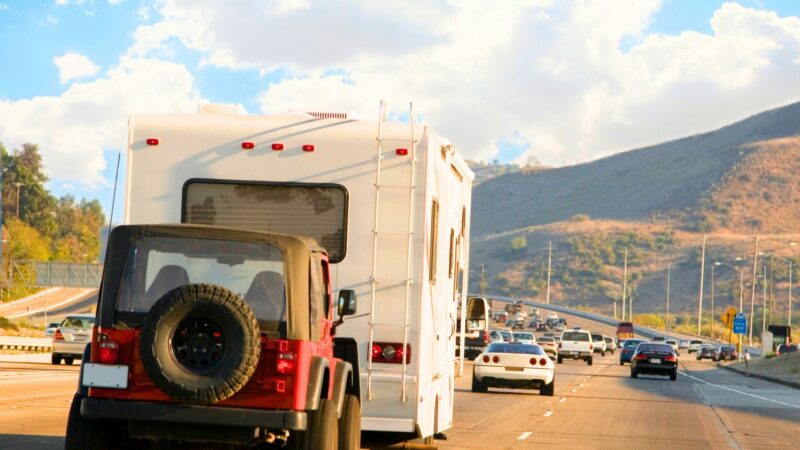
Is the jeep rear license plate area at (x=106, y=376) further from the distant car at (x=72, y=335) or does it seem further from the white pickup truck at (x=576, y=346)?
the white pickup truck at (x=576, y=346)

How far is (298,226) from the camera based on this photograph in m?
12.4

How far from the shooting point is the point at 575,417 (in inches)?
1010

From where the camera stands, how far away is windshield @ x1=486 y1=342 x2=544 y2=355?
34688 mm

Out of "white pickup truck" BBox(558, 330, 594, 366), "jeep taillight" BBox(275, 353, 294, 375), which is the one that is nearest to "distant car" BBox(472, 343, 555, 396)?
"jeep taillight" BBox(275, 353, 294, 375)

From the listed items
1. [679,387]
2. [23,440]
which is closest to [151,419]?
[23,440]

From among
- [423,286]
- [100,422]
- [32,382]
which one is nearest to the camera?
[100,422]

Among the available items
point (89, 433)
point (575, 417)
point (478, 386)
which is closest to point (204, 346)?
point (89, 433)

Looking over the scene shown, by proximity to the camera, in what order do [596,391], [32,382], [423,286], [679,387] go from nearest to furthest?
[423,286] < [32,382] < [596,391] < [679,387]

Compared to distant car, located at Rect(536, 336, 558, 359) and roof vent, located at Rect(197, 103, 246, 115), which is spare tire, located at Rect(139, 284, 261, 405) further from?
distant car, located at Rect(536, 336, 558, 359)

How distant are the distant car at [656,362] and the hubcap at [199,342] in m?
43.6

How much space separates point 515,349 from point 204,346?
26.3 metres

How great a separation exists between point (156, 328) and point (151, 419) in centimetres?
67

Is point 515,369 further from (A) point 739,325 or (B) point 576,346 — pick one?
(A) point 739,325

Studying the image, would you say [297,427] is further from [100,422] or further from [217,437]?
[100,422]
